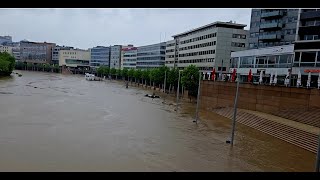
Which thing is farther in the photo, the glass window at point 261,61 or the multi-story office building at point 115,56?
the multi-story office building at point 115,56

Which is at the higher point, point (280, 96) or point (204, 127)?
point (280, 96)

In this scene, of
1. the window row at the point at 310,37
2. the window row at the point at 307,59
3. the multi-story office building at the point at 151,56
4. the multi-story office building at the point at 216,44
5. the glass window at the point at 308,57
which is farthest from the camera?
the multi-story office building at the point at 151,56

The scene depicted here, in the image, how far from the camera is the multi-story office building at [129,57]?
531ft

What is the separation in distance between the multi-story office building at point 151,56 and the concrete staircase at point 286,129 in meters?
94.5

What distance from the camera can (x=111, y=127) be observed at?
Answer: 28688 millimetres

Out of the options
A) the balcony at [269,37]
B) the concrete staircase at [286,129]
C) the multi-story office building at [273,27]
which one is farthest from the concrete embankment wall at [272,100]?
the balcony at [269,37]

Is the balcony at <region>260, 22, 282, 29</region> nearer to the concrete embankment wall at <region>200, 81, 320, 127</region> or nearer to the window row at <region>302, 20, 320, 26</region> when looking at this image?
the window row at <region>302, 20, 320, 26</region>

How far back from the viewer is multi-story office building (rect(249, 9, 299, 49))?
6197 centimetres

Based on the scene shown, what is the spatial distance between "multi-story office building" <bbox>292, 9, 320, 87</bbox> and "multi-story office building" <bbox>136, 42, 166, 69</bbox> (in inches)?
3344

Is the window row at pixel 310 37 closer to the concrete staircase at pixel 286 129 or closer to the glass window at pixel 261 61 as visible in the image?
the glass window at pixel 261 61

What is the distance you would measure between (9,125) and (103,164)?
42.7ft
